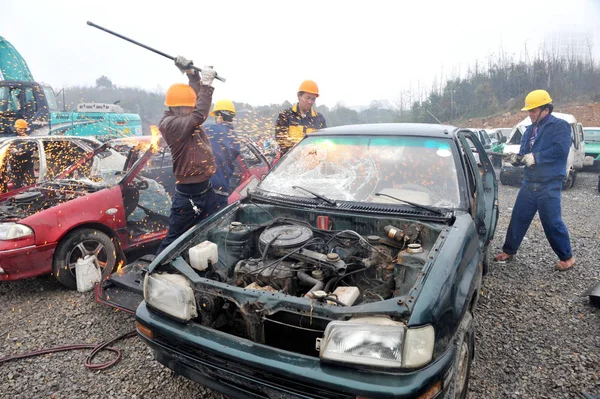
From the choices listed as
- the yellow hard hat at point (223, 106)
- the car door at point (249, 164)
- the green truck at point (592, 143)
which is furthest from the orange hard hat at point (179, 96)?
the green truck at point (592, 143)

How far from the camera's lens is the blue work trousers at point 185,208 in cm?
376

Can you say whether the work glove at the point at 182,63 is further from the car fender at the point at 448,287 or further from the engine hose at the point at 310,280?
the car fender at the point at 448,287

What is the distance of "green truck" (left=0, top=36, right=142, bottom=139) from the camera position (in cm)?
952

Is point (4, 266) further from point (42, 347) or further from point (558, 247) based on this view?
point (558, 247)

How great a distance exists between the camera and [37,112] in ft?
32.4

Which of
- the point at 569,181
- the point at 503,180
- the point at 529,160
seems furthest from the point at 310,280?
the point at 569,181

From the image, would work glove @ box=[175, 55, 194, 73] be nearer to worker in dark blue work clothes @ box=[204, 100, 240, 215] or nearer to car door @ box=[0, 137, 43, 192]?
worker in dark blue work clothes @ box=[204, 100, 240, 215]

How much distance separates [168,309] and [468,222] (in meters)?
1.91

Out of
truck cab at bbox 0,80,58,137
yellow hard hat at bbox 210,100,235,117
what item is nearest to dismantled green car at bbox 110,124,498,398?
yellow hard hat at bbox 210,100,235,117

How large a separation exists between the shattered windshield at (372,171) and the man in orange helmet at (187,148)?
875 mm

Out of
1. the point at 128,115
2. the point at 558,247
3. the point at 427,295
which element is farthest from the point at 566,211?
the point at 128,115

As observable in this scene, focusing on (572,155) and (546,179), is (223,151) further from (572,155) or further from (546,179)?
(572,155)

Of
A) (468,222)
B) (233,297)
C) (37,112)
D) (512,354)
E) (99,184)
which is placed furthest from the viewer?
(37,112)

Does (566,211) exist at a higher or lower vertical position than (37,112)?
lower
